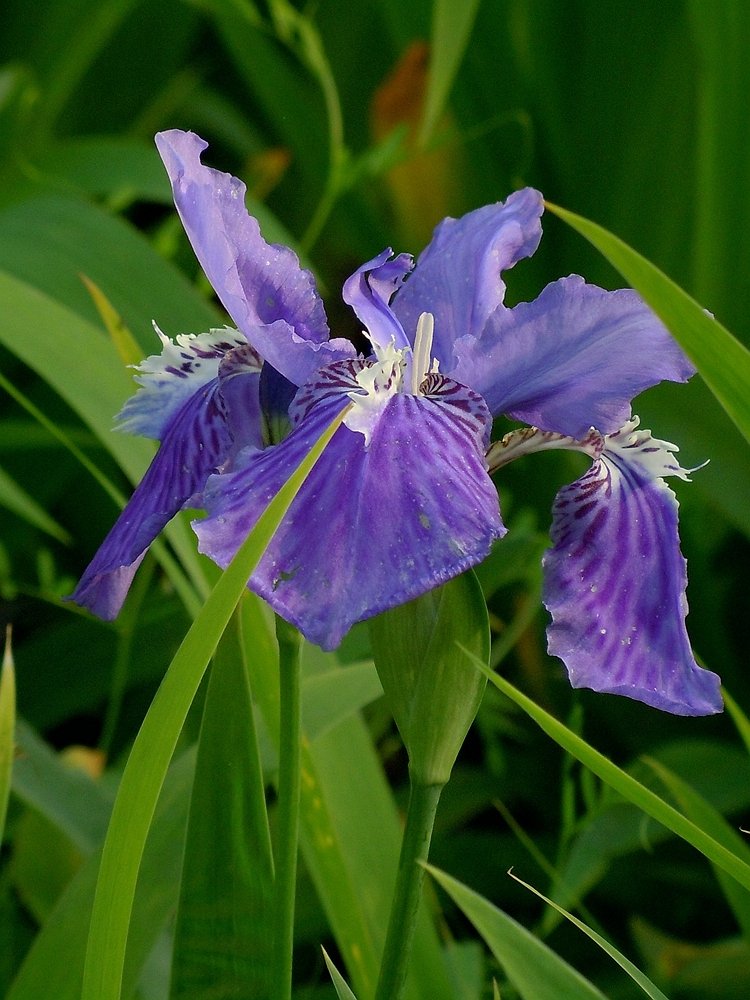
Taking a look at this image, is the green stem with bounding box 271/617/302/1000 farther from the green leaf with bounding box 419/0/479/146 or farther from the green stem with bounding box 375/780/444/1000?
the green leaf with bounding box 419/0/479/146

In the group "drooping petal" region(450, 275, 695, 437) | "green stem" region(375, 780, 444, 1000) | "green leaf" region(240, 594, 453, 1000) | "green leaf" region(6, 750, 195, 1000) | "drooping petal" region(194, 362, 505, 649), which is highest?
"drooping petal" region(194, 362, 505, 649)

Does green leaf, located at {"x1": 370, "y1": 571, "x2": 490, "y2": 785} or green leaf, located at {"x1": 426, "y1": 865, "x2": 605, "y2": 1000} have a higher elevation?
green leaf, located at {"x1": 370, "y1": 571, "x2": 490, "y2": 785}

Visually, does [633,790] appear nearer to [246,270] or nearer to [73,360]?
[246,270]

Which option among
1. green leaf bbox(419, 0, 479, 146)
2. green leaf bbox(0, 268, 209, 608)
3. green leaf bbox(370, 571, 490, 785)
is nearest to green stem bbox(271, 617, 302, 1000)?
green leaf bbox(370, 571, 490, 785)

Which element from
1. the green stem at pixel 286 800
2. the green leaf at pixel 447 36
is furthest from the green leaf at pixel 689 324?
the green leaf at pixel 447 36

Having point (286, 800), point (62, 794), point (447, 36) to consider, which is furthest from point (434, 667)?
point (447, 36)

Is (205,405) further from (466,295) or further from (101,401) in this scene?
(101,401)

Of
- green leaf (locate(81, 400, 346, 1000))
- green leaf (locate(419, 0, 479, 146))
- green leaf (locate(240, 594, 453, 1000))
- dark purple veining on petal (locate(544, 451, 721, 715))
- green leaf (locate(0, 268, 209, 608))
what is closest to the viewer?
green leaf (locate(81, 400, 346, 1000))
